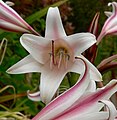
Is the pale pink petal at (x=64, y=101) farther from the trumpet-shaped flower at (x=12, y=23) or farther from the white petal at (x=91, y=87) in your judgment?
the trumpet-shaped flower at (x=12, y=23)

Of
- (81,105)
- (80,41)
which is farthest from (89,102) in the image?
(80,41)

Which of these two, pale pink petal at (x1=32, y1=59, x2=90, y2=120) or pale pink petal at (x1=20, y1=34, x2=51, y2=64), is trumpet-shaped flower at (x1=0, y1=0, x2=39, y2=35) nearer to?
pale pink petal at (x1=20, y1=34, x2=51, y2=64)

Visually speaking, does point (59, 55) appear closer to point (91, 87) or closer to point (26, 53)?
point (91, 87)

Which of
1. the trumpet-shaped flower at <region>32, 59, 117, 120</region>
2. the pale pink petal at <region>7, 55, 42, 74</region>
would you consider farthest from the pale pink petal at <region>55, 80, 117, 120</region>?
the pale pink petal at <region>7, 55, 42, 74</region>

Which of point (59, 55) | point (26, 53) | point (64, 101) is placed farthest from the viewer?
point (26, 53)

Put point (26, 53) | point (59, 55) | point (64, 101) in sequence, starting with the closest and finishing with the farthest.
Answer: point (64, 101)
point (59, 55)
point (26, 53)

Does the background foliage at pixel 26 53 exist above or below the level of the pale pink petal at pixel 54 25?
below

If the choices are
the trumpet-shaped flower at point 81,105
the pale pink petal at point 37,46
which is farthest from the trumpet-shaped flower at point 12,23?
the trumpet-shaped flower at point 81,105
